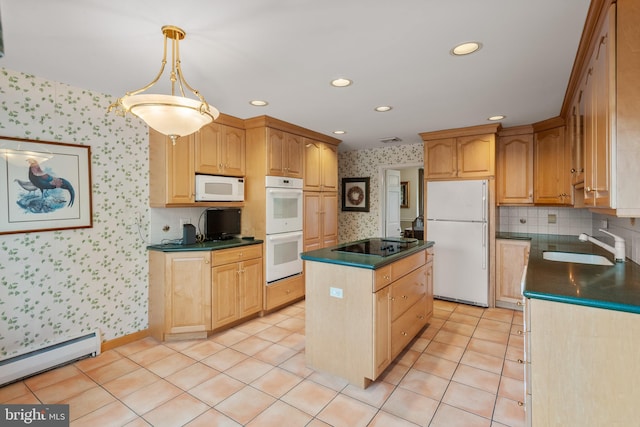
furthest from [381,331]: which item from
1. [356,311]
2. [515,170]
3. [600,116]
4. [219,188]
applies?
[515,170]

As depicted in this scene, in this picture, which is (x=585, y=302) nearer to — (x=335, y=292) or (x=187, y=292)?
→ (x=335, y=292)

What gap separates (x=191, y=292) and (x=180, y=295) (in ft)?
0.33

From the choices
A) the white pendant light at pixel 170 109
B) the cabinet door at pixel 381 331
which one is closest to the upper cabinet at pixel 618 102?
the cabinet door at pixel 381 331

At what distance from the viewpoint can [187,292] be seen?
124 inches

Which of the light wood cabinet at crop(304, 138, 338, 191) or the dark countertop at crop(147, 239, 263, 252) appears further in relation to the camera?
the light wood cabinet at crop(304, 138, 338, 191)

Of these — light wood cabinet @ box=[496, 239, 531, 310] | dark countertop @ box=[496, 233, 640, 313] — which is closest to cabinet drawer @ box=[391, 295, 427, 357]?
dark countertop @ box=[496, 233, 640, 313]

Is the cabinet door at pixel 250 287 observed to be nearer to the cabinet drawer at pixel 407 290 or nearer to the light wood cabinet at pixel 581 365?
the cabinet drawer at pixel 407 290

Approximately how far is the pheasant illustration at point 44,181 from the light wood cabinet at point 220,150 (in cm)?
107

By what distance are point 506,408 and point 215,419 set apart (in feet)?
6.10

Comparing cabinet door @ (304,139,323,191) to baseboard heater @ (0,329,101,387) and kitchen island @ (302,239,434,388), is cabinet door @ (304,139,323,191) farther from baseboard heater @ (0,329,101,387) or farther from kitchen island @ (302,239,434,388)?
baseboard heater @ (0,329,101,387)

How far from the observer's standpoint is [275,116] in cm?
361

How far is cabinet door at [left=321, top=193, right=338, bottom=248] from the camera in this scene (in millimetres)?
4605

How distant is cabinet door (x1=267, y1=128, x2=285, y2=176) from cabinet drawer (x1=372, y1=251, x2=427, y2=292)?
1.83 metres

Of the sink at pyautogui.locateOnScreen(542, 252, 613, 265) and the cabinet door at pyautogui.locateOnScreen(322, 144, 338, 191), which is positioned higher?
the cabinet door at pyautogui.locateOnScreen(322, 144, 338, 191)
